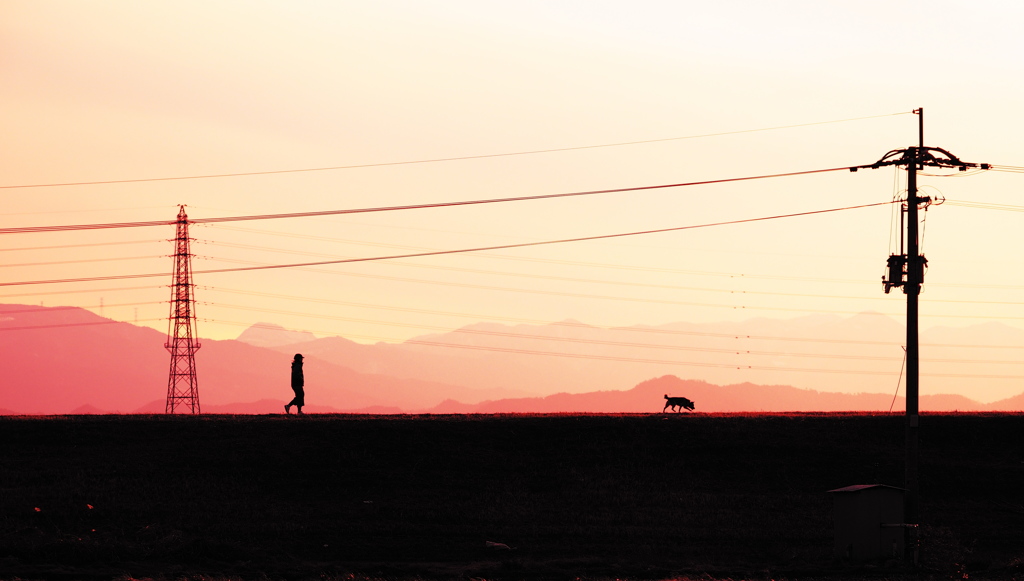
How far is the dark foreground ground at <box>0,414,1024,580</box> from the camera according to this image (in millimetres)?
30047

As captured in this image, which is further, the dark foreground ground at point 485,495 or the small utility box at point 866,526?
the small utility box at point 866,526

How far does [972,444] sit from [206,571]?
110 ft

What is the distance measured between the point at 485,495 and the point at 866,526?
13.7 m

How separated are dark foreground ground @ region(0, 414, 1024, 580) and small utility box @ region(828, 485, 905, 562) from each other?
0.74 m

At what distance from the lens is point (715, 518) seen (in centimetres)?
3588

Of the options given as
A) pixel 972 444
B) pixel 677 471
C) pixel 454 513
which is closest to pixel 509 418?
pixel 677 471

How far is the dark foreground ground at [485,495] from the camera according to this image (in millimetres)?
30047

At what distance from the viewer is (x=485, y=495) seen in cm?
3841

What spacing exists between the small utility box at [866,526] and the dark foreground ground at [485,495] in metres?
0.74

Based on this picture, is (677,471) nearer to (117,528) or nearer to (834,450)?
(834,450)

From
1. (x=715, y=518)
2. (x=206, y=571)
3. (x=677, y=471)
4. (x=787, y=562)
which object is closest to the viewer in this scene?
(x=206, y=571)

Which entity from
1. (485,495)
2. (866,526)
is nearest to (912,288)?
(866,526)

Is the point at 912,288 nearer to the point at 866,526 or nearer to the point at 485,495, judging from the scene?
the point at 866,526

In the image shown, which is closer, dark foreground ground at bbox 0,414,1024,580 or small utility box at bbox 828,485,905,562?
dark foreground ground at bbox 0,414,1024,580
